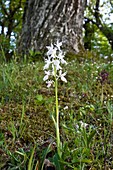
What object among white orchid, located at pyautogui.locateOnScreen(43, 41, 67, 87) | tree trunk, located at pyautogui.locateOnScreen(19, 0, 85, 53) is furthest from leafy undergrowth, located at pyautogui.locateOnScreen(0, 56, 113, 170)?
tree trunk, located at pyautogui.locateOnScreen(19, 0, 85, 53)

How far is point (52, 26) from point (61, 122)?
3917 millimetres

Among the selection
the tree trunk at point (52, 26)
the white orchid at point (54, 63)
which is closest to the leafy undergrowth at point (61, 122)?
the white orchid at point (54, 63)

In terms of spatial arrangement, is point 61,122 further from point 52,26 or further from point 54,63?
point 52,26

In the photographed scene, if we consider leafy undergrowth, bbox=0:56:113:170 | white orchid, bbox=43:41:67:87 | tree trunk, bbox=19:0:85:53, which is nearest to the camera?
white orchid, bbox=43:41:67:87

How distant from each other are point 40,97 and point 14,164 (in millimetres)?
1175

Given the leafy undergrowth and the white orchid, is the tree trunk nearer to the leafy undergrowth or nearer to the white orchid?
the leafy undergrowth

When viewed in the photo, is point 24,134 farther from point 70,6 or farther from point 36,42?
point 70,6

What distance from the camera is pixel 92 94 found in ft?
10.6

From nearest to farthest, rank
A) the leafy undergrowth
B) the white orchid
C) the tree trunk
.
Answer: the white orchid < the leafy undergrowth < the tree trunk

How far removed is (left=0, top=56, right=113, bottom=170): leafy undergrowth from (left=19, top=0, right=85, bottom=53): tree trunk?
1673mm

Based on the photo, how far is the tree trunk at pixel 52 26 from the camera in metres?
6.07

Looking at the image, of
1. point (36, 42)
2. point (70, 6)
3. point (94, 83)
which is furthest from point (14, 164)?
point (70, 6)

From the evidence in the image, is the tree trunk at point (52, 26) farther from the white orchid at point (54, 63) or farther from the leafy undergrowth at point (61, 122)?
the white orchid at point (54, 63)

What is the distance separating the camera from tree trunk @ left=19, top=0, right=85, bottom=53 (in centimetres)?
607
